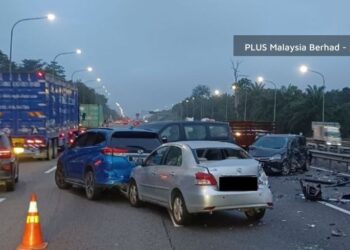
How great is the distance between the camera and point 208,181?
973 cm

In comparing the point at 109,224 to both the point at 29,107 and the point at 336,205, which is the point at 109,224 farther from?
the point at 29,107

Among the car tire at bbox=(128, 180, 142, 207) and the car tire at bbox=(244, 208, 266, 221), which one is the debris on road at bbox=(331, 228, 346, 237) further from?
the car tire at bbox=(128, 180, 142, 207)

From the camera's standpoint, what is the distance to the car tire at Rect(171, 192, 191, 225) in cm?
996

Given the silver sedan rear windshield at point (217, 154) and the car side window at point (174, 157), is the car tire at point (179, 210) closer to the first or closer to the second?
the car side window at point (174, 157)

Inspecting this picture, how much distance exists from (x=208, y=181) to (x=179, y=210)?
33.7 inches

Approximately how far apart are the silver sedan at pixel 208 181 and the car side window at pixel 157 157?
189 millimetres

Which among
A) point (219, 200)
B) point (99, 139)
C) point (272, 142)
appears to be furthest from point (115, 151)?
point (272, 142)

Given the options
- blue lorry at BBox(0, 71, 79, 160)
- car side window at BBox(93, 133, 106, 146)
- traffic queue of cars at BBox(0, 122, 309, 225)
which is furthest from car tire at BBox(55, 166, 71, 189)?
blue lorry at BBox(0, 71, 79, 160)

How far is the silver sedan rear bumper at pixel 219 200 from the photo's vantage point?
31.6 feet

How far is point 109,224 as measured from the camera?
1022cm

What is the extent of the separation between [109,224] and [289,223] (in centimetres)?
319

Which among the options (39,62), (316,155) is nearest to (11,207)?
(316,155)

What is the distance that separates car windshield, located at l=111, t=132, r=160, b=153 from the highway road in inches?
50.1

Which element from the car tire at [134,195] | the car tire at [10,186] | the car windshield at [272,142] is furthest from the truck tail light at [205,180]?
the car windshield at [272,142]
